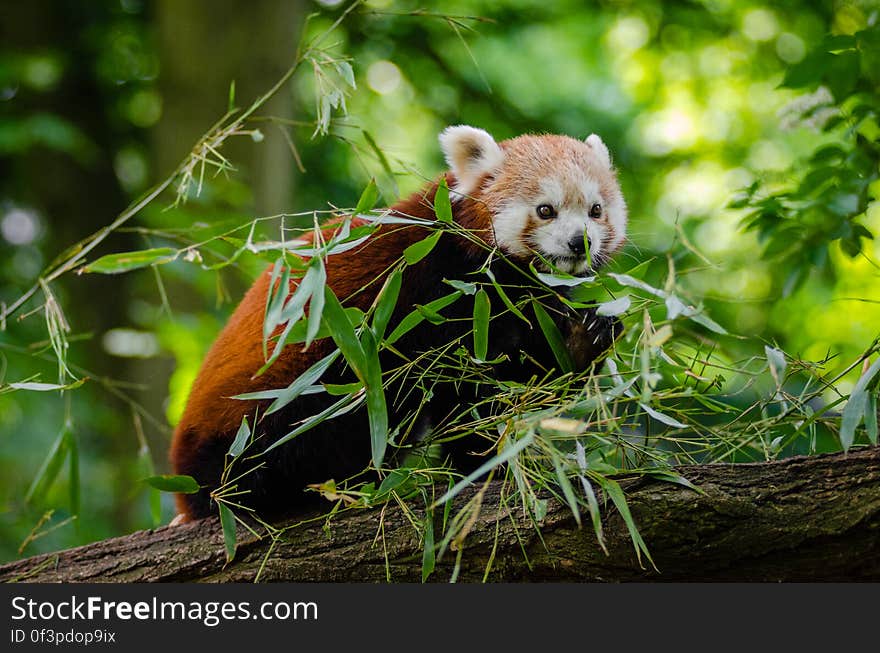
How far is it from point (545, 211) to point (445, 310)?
0.51 m

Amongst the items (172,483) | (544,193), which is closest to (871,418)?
(544,193)

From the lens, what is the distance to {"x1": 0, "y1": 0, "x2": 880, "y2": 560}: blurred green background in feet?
17.5

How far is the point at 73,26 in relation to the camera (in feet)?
23.9

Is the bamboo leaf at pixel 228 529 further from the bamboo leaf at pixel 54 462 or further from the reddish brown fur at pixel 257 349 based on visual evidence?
the bamboo leaf at pixel 54 462

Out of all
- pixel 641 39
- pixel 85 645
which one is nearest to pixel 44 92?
pixel 641 39

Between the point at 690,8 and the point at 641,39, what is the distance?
2.86 feet

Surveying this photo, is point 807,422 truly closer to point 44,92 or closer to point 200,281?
point 200,281

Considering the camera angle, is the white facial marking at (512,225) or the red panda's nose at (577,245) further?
the white facial marking at (512,225)

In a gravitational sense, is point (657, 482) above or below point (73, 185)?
below

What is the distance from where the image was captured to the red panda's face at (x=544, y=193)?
290 centimetres

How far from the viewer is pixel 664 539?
1940mm

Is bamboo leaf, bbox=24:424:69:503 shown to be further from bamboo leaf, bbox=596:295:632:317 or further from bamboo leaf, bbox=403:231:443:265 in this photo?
bamboo leaf, bbox=596:295:632:317

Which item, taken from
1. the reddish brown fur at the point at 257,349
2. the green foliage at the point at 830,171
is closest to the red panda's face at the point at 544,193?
the reddish brown fur at the point at 257,349

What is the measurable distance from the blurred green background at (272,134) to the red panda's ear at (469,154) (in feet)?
4.83
